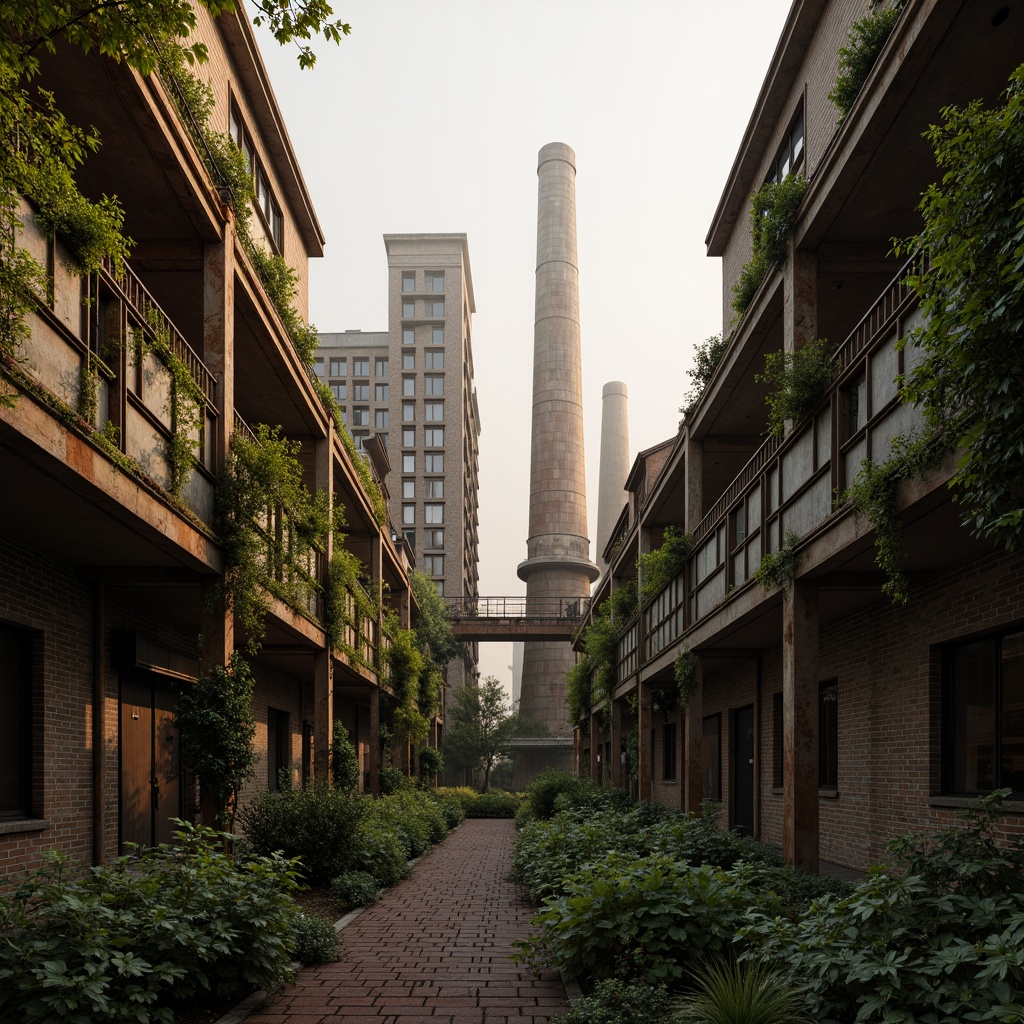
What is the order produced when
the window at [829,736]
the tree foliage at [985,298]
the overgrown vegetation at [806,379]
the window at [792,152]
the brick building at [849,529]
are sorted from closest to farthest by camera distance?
the tree foliage at [985,298] → the brick building at [849,529] → the overgrown vegetation at [806,379] → the window at [829,736] → the window at [792,152]

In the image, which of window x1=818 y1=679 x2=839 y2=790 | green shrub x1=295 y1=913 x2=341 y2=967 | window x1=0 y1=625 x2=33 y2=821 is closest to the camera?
green shrub x1=295 y1=913 x2=341 y2=967

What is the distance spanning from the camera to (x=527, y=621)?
176 feet

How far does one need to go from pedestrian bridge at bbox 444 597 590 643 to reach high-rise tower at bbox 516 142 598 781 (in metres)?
0.85

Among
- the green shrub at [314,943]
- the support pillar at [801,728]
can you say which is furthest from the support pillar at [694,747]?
the green shrub at [314,943]

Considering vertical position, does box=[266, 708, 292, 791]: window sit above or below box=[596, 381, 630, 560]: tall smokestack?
below

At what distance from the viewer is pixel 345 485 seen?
20156 mm

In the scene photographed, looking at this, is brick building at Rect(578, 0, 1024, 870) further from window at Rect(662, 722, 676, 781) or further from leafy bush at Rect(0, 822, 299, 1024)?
window at Rect(662, 722, 676, 781)

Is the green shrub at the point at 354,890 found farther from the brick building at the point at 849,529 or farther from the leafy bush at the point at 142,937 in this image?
the brick building at the point at 849,529

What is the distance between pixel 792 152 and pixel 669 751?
17.5 meters

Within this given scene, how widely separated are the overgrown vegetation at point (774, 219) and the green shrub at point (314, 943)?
28.6ft

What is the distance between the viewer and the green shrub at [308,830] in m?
12.1

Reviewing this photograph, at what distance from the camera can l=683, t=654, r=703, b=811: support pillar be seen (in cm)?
1666

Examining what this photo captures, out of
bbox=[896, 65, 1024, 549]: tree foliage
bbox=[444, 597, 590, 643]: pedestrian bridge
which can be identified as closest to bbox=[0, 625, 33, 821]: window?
A: bbox=[896, 65, 1024, 549]: tree foliage

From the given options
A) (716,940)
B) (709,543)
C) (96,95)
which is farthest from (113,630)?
(709,543)
